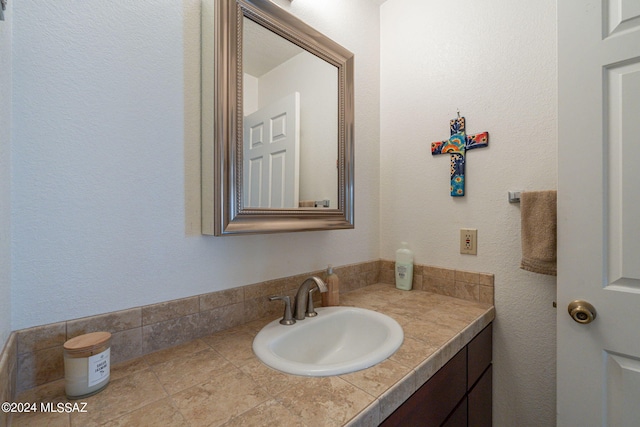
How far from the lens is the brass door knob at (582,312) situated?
30.9 inches

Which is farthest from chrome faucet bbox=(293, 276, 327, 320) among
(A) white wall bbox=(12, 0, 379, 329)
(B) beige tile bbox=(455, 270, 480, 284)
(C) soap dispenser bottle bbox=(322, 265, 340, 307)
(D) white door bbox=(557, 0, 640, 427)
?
(D) white door bbox=(557, 0, 640, 427)

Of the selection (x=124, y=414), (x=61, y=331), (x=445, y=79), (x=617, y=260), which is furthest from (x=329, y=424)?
(x=445, y=79)

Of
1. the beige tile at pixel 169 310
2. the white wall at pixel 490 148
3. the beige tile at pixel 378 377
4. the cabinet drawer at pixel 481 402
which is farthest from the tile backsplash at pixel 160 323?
the beige tile at pixel 378 377

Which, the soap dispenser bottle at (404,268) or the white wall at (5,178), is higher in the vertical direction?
the white wall at (5,178)

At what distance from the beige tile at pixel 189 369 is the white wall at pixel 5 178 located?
310 mm

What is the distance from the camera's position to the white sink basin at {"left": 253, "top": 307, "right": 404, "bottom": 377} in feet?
2.51

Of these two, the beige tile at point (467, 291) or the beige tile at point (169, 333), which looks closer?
the beige tile at point (169, 333)

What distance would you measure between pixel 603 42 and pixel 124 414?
1.50 meters

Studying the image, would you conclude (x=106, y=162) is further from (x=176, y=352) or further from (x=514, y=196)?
(x=514, y=196)

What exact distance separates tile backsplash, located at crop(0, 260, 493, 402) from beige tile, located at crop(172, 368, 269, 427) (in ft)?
0.80

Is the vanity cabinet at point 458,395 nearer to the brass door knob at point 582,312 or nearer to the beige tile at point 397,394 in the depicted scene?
the beige tile at point 397,394

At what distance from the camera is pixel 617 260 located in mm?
761

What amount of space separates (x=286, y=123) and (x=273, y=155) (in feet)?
0.48

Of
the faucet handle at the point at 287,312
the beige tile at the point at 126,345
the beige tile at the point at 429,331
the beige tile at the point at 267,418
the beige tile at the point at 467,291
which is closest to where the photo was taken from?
the beige tile at the point at 267,418
